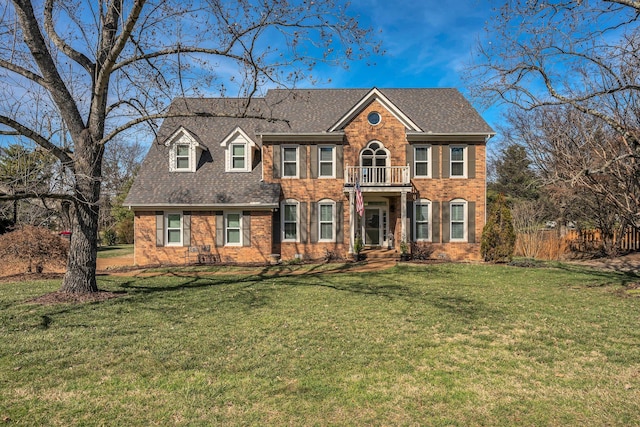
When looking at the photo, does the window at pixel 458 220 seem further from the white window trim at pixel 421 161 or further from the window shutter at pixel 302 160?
the window shutter at pixel 302 160

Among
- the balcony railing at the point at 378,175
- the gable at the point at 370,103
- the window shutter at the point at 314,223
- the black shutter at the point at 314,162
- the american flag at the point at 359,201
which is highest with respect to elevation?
the gable at the point at 370,103

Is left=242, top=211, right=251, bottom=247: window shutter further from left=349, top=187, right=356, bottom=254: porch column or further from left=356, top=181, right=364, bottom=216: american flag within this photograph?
left=356, top=181, right=364, bottom=216: american flag

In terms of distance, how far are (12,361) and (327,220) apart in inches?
540

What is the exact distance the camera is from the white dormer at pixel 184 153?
18422 millimetres

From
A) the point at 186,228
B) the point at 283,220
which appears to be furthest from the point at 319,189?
the point at 186,228

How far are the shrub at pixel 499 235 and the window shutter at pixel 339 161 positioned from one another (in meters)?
6.73

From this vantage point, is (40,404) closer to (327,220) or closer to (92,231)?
(92,231)

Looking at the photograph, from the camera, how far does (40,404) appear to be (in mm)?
4070

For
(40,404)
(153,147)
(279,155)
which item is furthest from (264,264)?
(40,404)

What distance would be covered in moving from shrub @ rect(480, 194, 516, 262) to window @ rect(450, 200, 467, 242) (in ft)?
6.09

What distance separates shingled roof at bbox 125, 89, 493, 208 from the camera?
17359 mm

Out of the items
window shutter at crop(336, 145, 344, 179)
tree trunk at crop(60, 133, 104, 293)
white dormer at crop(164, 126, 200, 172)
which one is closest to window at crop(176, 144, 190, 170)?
white dormer at crop(164, 126, 200, 172)

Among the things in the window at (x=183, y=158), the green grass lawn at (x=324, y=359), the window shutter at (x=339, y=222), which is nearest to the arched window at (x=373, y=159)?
the window shutter at (x=339, y=222)

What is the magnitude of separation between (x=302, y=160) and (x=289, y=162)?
624 mm
